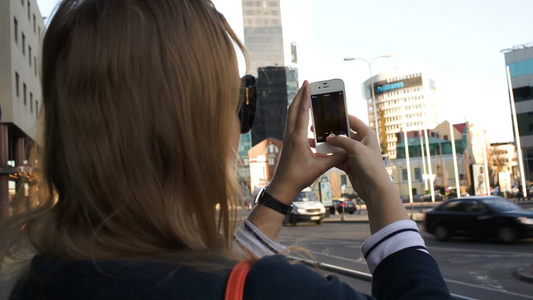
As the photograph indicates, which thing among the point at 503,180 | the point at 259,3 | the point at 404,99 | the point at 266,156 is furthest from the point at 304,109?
the point at 404,99

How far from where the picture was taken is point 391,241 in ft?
3.44

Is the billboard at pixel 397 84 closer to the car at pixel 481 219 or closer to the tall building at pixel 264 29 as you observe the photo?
the tall building at pixel 264 29

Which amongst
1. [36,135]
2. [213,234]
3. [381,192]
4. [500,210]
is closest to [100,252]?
[213,234]

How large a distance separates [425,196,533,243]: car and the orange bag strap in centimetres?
1377

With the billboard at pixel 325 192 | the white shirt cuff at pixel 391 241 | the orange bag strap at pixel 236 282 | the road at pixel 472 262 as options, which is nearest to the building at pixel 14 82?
the road at pixel 472 262

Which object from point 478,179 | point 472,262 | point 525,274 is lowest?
point 472,262

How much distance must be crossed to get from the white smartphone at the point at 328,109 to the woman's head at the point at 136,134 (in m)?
0.68

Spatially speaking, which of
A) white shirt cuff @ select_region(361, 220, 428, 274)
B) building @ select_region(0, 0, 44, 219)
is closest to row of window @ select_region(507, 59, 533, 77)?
building @ select_region(0, 0, 44, 219)

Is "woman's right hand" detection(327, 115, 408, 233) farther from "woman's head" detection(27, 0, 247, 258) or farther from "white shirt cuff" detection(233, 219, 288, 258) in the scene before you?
"woman's head" detection(27, 0, 247, 258)

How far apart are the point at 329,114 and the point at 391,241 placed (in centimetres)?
74

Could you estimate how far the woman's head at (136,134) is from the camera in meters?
0.82

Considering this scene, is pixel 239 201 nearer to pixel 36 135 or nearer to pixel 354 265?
pixel 36 135

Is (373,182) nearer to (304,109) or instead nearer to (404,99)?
(304,109)

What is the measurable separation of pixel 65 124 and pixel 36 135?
1.03 ft
